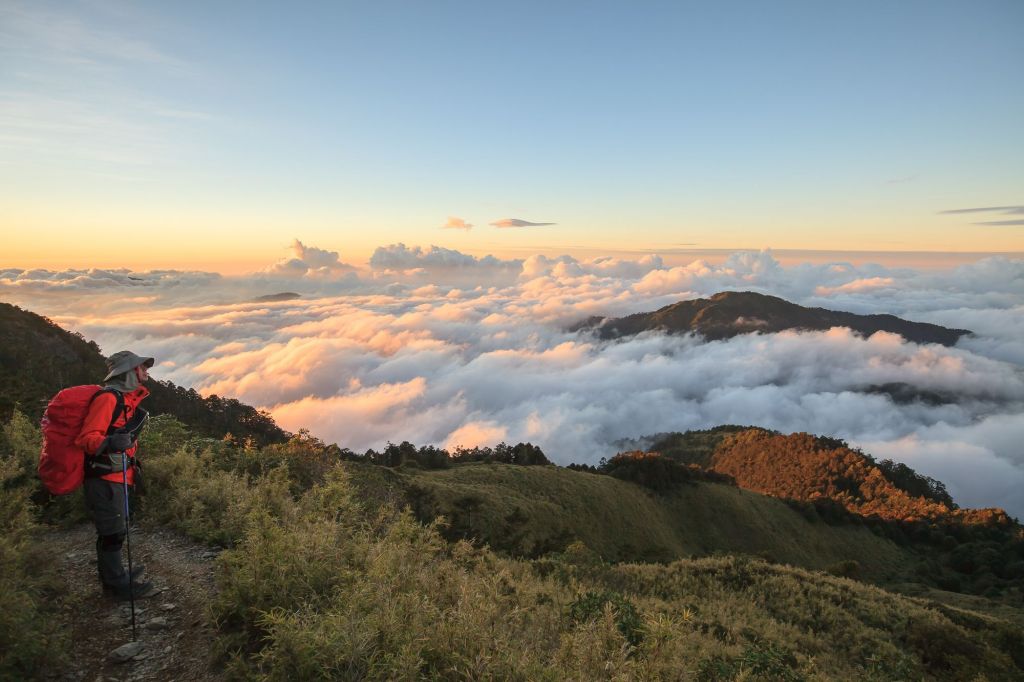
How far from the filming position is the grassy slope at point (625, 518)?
145ft

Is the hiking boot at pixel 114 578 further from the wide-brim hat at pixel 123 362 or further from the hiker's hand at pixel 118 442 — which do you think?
the wide-brim hat at pixel 123 362

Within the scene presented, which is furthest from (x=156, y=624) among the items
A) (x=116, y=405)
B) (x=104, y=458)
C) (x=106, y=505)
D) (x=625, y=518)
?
(x=625, y=518)

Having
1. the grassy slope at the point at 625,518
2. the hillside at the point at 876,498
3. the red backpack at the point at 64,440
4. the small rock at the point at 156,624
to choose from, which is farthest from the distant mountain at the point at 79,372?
the hillside at the point at 876,498

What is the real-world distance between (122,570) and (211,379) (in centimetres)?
20052

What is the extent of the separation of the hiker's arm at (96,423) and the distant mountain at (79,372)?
26.4 meters

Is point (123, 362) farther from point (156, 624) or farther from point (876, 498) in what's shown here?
point (876, 498)

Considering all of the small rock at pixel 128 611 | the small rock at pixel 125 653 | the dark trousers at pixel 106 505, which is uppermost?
the dark trousers at pixel 106 505

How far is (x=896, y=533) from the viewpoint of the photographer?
3310 inches

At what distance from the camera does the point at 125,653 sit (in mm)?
5223

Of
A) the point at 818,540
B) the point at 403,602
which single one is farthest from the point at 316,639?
the point at 818,540

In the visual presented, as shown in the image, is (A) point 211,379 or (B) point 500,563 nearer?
(B) point 500,563

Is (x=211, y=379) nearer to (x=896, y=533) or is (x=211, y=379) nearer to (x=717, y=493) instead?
(x=717, y=493)

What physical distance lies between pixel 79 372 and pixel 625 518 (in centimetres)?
5577

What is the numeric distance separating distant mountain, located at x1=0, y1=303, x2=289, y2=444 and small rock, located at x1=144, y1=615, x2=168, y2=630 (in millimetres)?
Result: 26630
